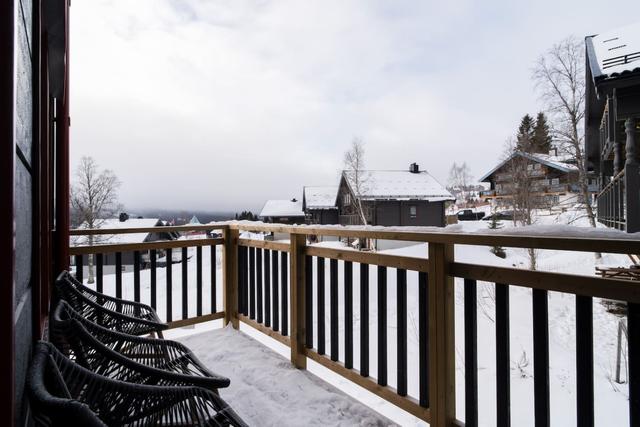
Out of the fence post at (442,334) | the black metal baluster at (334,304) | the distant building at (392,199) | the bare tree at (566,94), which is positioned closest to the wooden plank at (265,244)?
the black metal baluster at (334,304)

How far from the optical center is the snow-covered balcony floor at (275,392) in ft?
7.03

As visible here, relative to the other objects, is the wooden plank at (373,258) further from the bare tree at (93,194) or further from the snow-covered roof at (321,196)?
the snow-covered roof at (321,196)

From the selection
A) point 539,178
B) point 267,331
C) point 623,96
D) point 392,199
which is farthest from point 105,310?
point 392,199

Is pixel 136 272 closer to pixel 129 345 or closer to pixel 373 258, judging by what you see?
pixel 129 345

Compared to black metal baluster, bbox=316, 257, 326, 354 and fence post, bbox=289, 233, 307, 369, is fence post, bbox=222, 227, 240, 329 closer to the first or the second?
fence post, bbox=289, 233, 307, 369

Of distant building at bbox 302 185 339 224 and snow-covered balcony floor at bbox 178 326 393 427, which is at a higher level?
distant building at bbox 302 185 339 224

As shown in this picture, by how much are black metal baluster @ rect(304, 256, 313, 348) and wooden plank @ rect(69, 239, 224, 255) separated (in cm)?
131

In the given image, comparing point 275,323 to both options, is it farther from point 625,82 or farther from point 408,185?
point 408,185

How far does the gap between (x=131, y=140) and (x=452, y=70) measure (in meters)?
17.5

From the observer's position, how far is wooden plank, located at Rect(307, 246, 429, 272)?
189cm

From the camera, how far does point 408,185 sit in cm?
2536

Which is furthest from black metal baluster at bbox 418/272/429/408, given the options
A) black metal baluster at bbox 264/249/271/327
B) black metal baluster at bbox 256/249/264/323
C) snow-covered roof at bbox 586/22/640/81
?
snow-covered roof at bbox 586/22/640/81

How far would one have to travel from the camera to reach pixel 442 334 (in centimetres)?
176

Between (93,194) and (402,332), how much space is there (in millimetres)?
21461
